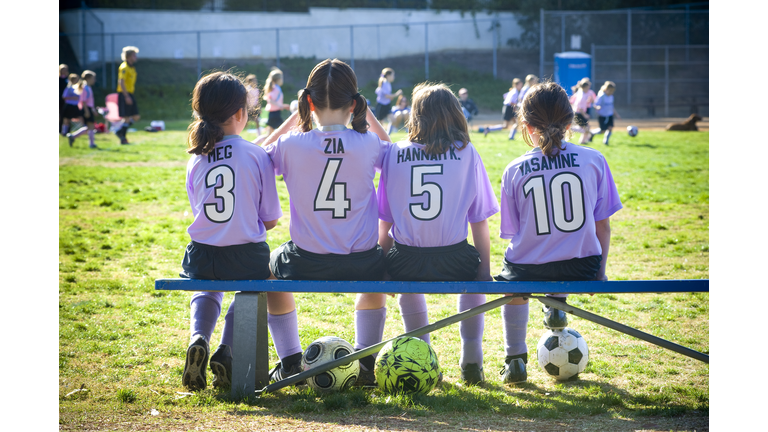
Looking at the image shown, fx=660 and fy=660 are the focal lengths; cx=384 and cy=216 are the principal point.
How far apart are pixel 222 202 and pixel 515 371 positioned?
5.97ft

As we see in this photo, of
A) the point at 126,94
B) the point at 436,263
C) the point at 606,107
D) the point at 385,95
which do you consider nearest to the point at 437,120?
the point at 436,263

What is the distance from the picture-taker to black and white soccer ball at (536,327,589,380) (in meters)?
3.69

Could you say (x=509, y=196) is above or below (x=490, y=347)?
above

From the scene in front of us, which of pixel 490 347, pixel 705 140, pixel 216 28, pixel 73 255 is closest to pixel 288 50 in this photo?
pixel 216 28

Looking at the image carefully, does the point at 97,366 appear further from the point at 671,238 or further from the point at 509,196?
the point at 671,238

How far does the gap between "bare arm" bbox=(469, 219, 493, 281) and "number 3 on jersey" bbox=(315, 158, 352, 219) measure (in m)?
0.69

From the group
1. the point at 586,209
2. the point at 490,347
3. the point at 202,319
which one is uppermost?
the point at 586,209

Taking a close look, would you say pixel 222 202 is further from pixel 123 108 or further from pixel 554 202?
pixel 123 108

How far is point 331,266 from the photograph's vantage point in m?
3.39

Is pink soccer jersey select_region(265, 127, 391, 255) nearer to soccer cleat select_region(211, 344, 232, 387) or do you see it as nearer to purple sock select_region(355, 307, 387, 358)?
purple sock select_region(355, 307, 387, 358)

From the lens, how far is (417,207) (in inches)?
133

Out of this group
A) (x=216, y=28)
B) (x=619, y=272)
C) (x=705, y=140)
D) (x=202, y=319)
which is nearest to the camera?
(x=202, y=319)

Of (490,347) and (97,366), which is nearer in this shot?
(97,366)

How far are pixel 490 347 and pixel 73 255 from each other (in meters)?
4.52
